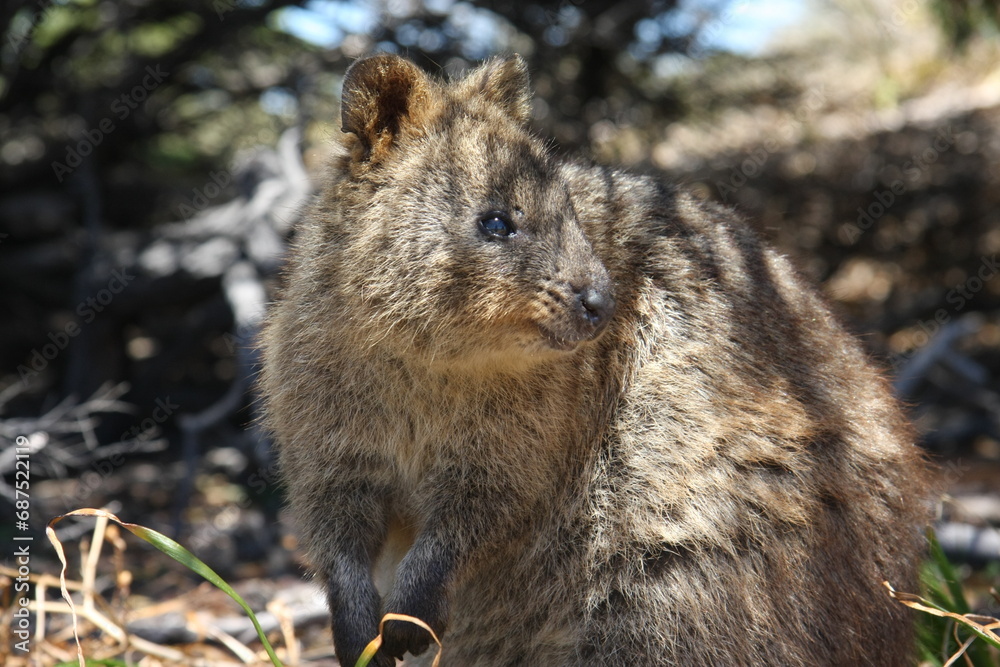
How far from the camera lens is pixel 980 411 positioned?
23.9 ft

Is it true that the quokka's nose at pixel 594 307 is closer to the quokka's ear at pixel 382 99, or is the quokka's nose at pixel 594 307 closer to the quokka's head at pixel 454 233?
the quokka's head at pixel 454 233

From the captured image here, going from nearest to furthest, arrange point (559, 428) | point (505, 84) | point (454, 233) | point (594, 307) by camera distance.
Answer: point (594, 307)
point (454, 233)
point (559, 428)
point (505, 84)

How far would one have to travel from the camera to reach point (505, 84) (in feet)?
12.0

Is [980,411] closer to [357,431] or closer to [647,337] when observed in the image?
[647,337]

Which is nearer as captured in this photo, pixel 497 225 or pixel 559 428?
pixel 497 225

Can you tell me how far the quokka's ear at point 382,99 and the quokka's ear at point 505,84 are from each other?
270 mm

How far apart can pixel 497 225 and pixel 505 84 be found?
0.82 meters

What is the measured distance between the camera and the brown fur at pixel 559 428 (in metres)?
3.04

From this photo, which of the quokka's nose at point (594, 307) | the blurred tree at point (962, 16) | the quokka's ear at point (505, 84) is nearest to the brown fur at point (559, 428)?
the quokka's nose at point (594, 307)

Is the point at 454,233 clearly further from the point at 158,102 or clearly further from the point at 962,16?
the point at 962,16

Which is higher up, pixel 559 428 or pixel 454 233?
pixel 454 233

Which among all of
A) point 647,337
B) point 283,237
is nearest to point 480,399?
point 647,337

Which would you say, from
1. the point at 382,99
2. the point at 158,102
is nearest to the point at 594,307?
the point at 382,99

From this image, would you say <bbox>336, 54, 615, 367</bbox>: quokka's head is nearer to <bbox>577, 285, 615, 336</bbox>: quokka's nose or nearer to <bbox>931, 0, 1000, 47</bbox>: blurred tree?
<bbox>577, 285, 615, 336</bbox>: quokka's nose
